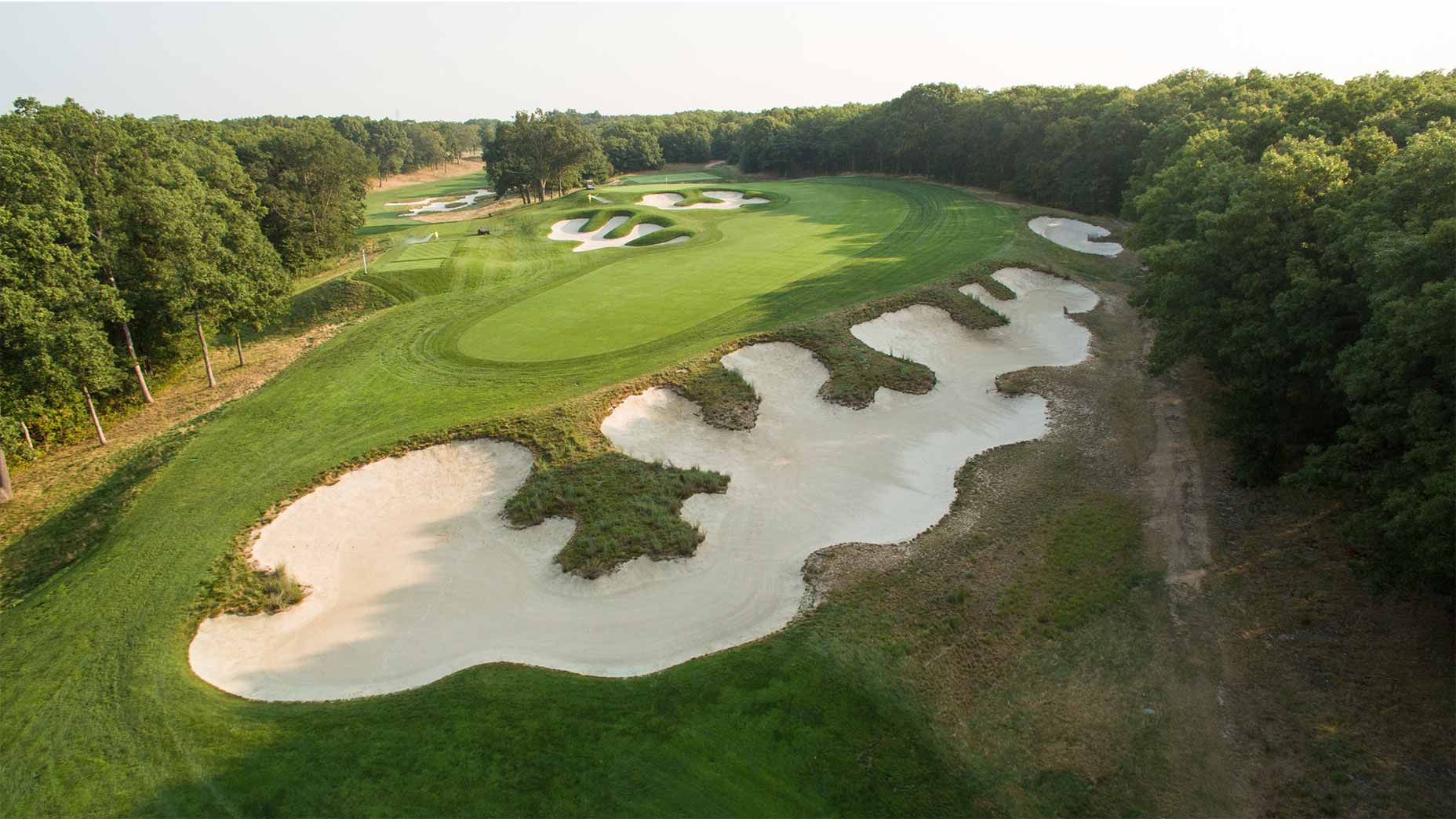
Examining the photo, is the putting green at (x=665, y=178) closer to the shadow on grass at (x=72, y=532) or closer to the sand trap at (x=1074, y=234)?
the sand trap at (x=1074, y=234)

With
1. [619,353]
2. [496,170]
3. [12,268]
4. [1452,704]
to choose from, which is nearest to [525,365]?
[619,353]

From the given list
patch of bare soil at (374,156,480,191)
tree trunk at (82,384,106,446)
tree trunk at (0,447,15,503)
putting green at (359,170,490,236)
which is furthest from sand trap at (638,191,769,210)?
patch of bare soil at (374,156,480,191)

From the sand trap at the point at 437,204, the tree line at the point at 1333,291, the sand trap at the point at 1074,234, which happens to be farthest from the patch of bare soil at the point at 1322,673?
the sand trap at the point at 437,204

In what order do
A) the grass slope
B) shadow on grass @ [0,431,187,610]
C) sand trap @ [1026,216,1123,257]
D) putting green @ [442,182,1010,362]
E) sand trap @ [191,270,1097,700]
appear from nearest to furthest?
the grass slope, sand trap @ [191,270,1097,700], shadow on grass @ [0,431,187,610], putting green @ [442,182,1010,362], sand trap @ [1026,216,1123,257]

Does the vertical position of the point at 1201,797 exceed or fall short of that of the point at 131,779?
it falls short

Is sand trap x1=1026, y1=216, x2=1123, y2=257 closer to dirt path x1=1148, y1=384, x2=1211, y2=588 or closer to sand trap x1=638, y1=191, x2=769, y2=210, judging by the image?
dirt path x1=1148, y1=384, x2=1211, y2=588

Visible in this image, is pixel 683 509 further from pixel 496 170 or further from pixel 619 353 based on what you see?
pixel 496 170

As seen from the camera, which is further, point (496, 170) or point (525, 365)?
point (496, 170)
